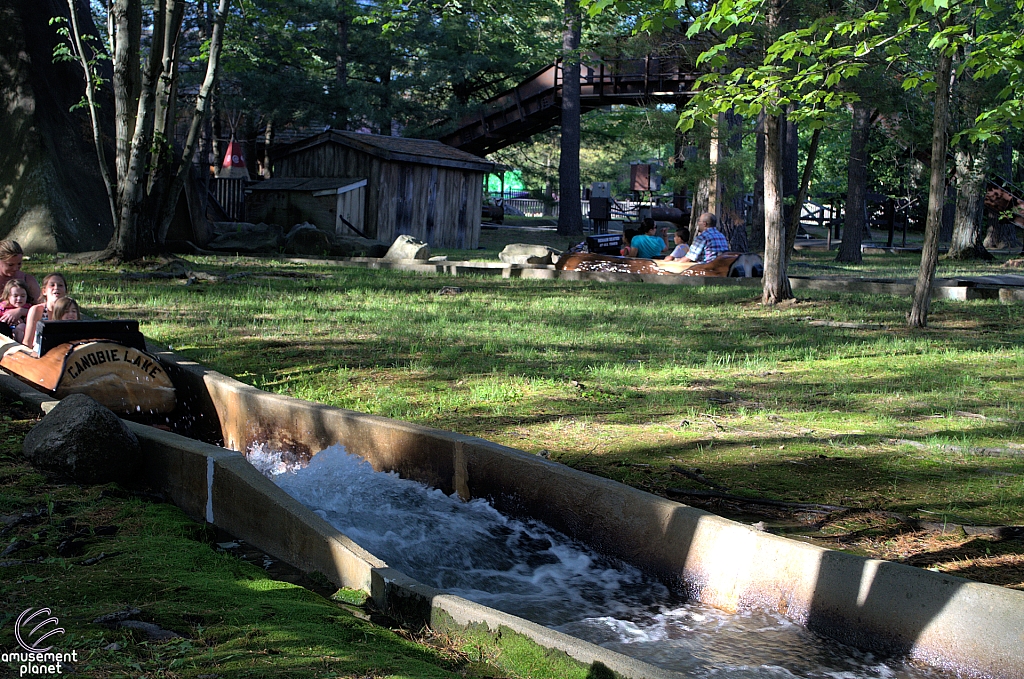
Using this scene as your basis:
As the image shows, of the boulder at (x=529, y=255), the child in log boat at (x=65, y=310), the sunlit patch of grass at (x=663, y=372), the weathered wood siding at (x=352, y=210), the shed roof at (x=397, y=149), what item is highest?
the shed roof at (x=397, y=149)

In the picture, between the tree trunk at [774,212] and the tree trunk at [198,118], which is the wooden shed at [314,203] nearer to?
the tree trunk at [198,118]

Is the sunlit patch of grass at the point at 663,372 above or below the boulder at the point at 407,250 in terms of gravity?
below

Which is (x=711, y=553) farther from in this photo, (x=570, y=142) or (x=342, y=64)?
(x=342, y=64)

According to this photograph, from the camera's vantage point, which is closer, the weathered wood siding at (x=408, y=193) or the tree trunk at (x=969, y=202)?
the tree trunk at (x=969, y=202)

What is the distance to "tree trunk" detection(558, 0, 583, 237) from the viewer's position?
30.1 meters

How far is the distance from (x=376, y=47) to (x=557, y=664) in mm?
30228

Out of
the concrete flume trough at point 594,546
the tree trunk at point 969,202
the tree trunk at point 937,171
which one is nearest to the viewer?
the concrete flume trough at point 594,546

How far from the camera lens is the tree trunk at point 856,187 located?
2262cm

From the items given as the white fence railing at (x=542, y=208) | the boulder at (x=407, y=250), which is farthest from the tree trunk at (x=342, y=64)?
the white fence railing at (x=542, y=208)

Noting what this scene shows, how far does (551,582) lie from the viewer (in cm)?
471

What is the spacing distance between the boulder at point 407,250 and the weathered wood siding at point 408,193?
6.15 m

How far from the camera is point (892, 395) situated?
7.43 metres

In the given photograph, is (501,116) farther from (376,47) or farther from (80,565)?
(80,565)

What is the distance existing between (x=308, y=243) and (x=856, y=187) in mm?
13899
